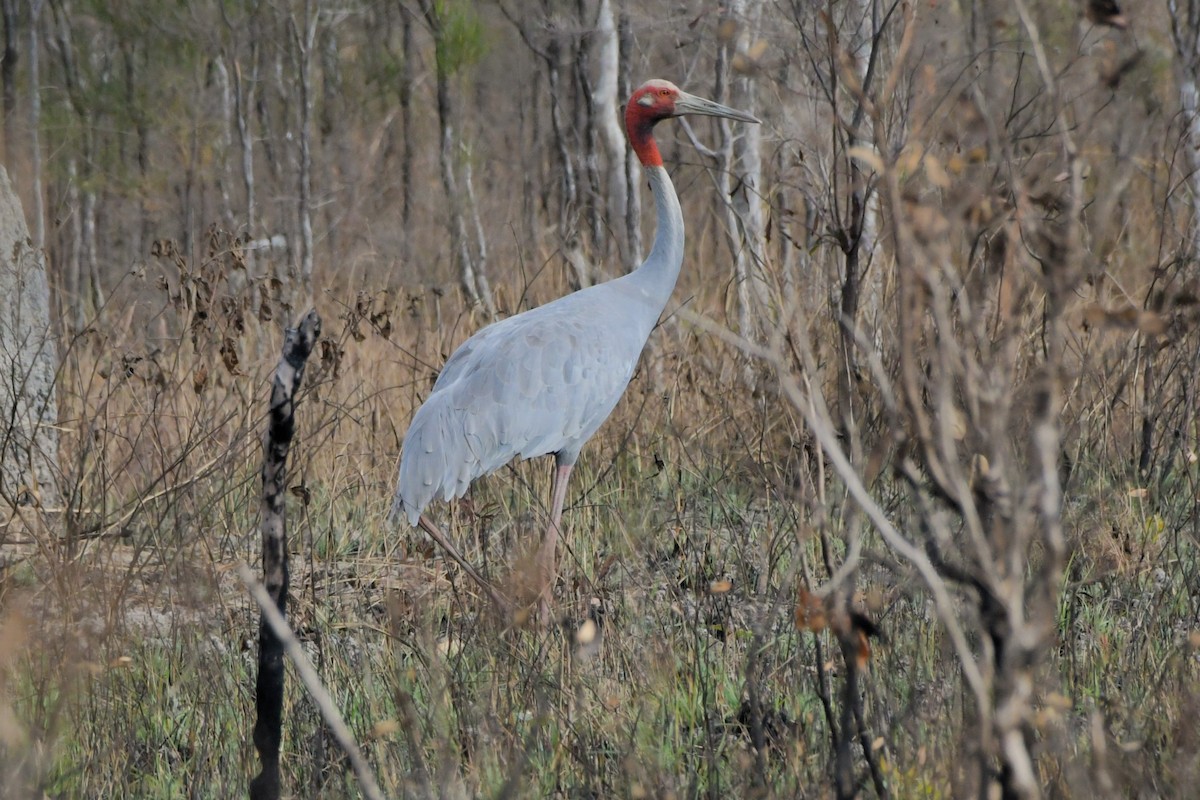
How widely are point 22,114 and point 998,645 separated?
12.1 m

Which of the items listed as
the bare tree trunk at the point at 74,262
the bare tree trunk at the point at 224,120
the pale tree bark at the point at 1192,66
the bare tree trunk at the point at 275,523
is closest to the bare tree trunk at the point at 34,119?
the bare tree trunk at the point at 74,262

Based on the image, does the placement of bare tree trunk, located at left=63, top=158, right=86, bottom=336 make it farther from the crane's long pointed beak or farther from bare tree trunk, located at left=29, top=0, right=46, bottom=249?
the crane's long pointed beak

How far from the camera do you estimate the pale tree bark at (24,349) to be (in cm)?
421

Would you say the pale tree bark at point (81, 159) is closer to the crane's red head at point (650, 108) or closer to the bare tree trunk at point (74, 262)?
the bare tree trunk at point (74, 262)

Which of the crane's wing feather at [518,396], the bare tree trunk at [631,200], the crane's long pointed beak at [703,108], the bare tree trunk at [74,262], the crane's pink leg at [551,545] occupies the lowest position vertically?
the bare tree trunk at [74,262]

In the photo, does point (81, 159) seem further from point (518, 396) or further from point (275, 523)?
point (275, 523)

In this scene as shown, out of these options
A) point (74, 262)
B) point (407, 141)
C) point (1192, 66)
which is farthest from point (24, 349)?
point (74, 262)

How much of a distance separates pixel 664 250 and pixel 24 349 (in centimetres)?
216

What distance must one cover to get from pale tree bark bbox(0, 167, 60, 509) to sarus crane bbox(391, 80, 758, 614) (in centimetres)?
124

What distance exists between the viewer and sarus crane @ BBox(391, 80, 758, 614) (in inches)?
159

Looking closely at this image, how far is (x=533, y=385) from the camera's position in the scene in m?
4.22

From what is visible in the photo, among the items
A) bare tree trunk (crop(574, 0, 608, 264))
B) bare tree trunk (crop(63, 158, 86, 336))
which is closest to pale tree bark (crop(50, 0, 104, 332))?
bare tree trunk (crop(63, 158, 86, 336))

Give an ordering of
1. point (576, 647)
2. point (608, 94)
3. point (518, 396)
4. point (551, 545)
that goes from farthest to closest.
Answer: point (608, 94) → point (518, 396) → point (551, 545) → point (576, 647)

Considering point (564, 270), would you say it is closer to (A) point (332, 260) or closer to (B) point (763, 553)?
(B) point (763, 553)
